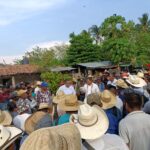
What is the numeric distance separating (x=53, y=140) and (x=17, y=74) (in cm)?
3891

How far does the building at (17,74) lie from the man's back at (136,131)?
34264mm

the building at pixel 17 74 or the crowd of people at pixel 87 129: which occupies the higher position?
the crowd of people at pixel 87 129

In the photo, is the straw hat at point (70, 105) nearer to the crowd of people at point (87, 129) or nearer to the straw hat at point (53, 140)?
the crowd of people at point (87, 129)

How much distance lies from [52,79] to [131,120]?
2019 cm

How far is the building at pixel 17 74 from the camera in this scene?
39188 mm

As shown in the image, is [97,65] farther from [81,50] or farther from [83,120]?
[83,120]

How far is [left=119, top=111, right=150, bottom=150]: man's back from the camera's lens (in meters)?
4.27

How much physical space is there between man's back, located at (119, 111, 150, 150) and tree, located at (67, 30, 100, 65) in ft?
141

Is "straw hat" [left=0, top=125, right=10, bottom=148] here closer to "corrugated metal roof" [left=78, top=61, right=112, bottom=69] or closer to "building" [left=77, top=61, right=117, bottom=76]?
"building" [left=77, top=61, right=117, bottom=76]

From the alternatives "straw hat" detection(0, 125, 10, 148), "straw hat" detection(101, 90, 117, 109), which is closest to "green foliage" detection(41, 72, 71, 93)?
"straw hat" detection(101, 90, 117, 109)

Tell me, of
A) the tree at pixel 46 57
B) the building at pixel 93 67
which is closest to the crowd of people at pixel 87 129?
the building at pixel 93 67

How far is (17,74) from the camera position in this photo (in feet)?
132

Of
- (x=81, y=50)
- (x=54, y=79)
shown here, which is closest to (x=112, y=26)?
(x=81, y=50)

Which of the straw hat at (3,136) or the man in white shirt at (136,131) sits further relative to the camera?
the man in white shirt at (136,131)
